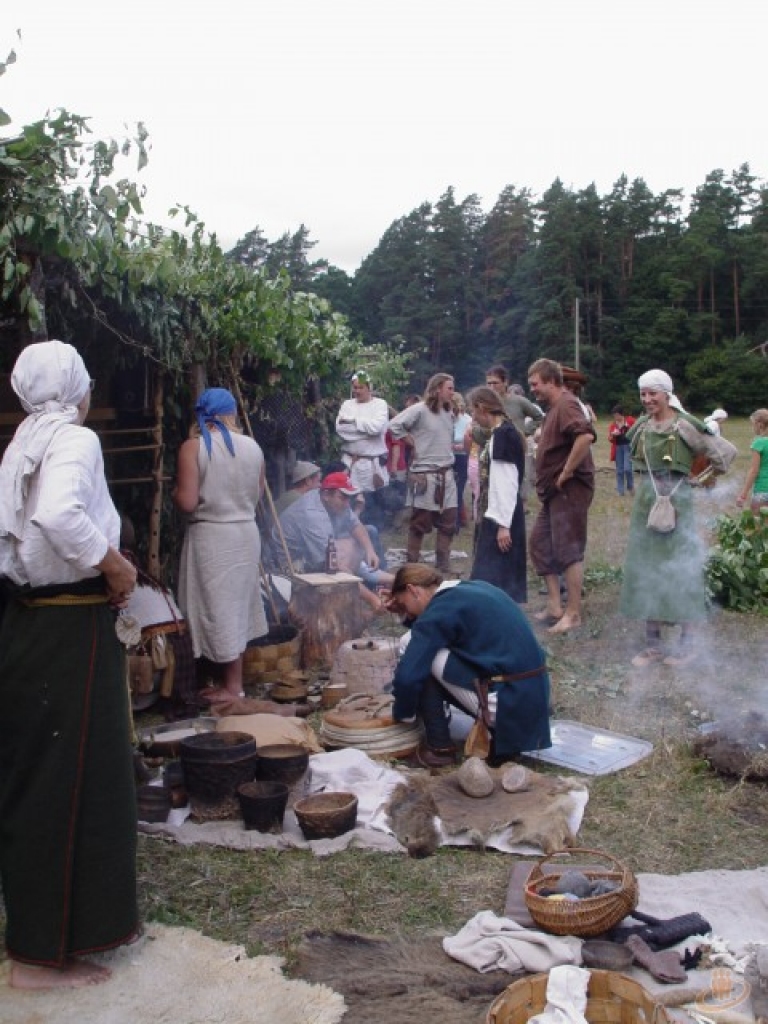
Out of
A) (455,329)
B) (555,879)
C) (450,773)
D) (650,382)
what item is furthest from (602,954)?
(455,329)

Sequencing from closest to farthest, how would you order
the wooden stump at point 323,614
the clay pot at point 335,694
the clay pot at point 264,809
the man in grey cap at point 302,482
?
1. the clay pot at point 264,809
2. the clay pot at point 335,694
3. the wooden stump at point 323,614
4. the man in grey cap at point 302,482

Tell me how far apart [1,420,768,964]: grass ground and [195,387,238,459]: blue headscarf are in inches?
99.0

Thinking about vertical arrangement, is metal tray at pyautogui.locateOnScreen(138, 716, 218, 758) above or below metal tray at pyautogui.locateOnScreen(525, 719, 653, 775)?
above

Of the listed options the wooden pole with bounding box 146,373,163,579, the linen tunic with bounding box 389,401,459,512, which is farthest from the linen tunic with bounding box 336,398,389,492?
the wooden pole with bounding box 146,373,163,579

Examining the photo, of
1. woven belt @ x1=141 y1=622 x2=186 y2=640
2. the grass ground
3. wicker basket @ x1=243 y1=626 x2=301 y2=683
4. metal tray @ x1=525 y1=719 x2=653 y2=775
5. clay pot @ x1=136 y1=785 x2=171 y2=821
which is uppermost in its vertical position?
woven belt @ x1=141 y1=622 x2=186 y2=640

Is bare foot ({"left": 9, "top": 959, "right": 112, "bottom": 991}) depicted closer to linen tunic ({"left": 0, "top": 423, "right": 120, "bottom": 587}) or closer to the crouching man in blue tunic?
linen tunic ({"left": 0, "top": 423, "right": 120, "bottom": 587})

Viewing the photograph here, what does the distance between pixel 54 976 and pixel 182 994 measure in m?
0.40

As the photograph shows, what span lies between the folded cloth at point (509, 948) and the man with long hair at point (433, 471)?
20.9 feet

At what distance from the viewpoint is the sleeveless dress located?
19.8 feet

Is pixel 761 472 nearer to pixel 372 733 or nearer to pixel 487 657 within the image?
pixel 487 657

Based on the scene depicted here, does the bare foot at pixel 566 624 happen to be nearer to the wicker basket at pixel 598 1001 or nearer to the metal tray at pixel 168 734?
the metal tray at pixel 168 734

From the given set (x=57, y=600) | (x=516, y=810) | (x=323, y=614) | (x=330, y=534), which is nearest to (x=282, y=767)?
(x=516, y=810)

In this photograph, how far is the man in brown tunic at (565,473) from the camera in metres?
7.74

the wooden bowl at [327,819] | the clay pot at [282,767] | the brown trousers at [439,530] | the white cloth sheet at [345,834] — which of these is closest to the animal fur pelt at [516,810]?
the white cloth sheet at [345,834]
